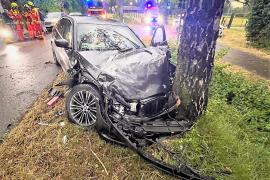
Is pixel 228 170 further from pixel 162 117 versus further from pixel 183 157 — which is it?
pixel 162 117

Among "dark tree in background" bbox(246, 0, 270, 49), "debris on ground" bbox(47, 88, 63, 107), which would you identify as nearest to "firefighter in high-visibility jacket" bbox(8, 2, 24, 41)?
"debris on ground" bbox(47, 88, 63, 107)

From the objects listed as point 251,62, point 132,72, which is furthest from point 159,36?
point 251,62

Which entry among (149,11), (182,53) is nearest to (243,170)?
(182,53)

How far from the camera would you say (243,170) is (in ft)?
10.2

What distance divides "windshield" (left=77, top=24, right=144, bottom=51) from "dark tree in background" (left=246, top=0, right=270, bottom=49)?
1092cm

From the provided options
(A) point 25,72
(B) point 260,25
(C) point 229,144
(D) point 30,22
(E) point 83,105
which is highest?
(B) point 260,25

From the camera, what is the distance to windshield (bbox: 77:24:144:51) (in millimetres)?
5301

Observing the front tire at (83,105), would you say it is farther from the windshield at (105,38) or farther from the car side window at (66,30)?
the car side window at (66,30)

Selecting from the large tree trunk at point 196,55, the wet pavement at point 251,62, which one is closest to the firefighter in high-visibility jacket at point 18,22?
the wet pavement at point 251,62

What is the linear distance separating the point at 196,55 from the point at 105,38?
252cm

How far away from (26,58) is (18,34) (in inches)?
217

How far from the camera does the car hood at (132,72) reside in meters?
3.84

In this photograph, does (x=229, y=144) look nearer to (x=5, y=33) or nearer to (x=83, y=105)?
(x=83, y=105)

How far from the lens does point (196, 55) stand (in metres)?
3.62
